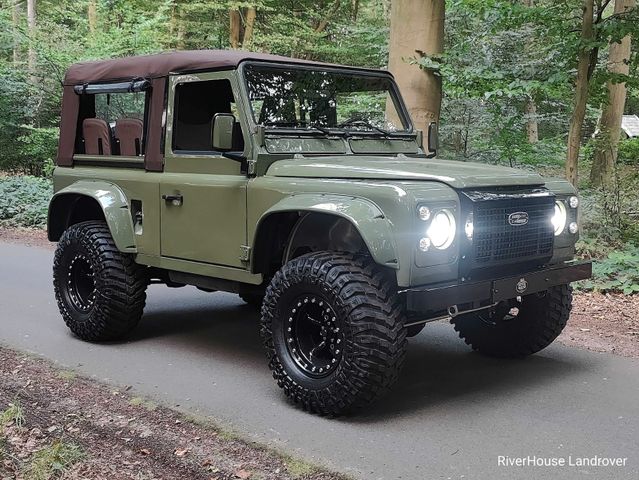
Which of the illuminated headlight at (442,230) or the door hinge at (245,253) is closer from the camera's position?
the illuminated headlight at (442,230)

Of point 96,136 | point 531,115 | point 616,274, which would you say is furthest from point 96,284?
point 531,115

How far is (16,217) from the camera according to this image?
13.7 m

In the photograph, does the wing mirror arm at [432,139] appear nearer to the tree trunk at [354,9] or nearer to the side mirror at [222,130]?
the side mirror at [222,130]

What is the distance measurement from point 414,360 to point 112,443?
241 centimetres

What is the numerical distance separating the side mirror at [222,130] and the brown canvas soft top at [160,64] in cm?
60

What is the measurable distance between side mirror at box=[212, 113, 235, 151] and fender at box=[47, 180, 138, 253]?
1388 mm

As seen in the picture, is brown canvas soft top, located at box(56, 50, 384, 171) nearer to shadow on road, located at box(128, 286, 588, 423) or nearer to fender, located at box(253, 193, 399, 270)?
fender, located at box(253, 193, 399, 270)

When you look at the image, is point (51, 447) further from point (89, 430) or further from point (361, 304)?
point (361, 304)

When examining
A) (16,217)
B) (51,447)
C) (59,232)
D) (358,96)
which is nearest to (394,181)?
(358,96)

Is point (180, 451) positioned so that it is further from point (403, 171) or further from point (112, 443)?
point (403, 171)

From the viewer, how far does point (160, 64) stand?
5.51 metres

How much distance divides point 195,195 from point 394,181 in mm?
1640

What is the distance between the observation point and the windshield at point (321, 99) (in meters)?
5.09

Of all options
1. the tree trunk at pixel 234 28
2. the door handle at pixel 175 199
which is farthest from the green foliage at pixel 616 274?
the tree trunk at pixel 234 28
